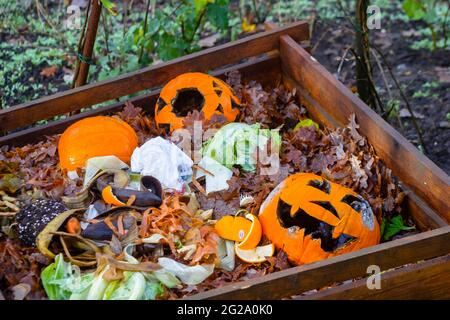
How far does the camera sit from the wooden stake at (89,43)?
4.41 m

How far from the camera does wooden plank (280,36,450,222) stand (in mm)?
3174

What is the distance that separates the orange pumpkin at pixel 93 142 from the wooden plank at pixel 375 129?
1.10 metres

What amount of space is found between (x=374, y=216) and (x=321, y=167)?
1.49 ft

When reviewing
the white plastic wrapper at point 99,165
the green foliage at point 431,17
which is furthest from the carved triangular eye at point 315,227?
the green foliage at point 431,17

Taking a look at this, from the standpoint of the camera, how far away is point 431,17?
6012 mm

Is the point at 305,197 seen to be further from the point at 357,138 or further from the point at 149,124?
the point at 149,124

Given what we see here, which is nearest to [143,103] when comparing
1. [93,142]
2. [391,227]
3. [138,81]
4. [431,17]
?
[138,81]

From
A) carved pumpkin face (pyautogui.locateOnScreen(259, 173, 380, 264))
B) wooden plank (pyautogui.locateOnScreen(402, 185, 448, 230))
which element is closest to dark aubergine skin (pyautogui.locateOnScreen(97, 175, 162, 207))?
carved pumpkin face (pyautogui.locateOnScreen(259, 173, 380, 264))

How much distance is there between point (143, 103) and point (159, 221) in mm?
1279

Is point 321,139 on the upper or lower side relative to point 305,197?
upper

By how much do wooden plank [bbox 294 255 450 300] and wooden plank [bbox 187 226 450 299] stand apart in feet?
0.15

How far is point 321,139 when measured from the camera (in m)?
3.91
